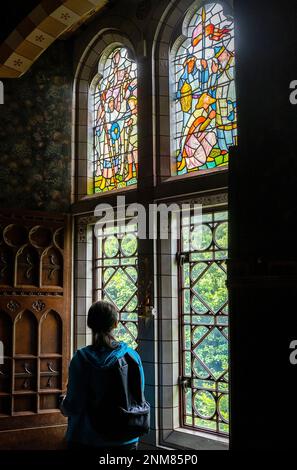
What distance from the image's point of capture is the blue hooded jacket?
85.1 inches

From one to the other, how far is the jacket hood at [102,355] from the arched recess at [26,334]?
2624mm

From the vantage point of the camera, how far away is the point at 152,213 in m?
4.36

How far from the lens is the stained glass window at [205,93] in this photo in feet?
13.5

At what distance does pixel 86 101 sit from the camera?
5.39m

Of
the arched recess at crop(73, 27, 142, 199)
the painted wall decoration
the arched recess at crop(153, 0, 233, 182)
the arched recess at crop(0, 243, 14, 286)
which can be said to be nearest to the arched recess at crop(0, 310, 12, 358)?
the arched recess at crop(0, 243, 14, 286)

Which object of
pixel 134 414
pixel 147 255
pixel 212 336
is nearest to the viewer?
pixel 134 414

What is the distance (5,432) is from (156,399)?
4.70ft

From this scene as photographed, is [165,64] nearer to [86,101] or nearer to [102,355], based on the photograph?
[86,101]

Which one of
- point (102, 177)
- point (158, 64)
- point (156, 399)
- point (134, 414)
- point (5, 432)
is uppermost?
point (158, 64)

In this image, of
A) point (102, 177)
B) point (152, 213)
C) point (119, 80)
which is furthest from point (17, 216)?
point (119, 80)

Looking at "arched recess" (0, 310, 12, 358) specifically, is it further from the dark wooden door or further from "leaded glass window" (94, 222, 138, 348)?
"leaded glass window" (94, 222, 138, 348)

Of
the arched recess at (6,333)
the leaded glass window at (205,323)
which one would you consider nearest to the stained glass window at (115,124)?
the leaded glass window at (205,323)
